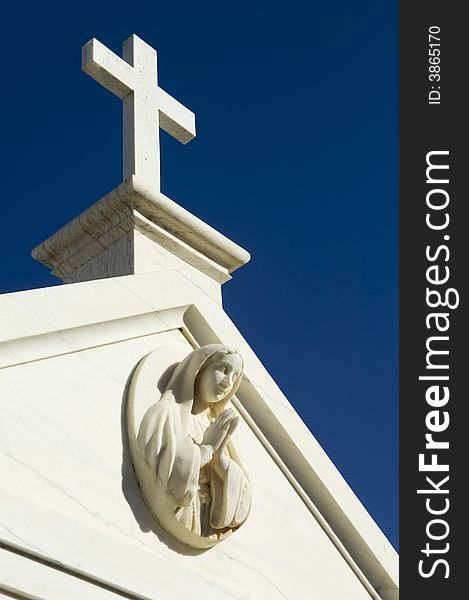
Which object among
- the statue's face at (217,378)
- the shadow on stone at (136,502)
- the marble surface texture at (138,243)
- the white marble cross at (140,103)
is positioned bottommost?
the shadow on stone at (136,502)

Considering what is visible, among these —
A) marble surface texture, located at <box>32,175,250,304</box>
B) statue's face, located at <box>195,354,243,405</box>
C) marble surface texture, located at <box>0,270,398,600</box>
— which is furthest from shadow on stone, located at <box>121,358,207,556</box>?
marble surface texture, located at <box>32,175,250,304</box>

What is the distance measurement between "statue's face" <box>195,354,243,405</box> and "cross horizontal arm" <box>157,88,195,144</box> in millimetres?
2187

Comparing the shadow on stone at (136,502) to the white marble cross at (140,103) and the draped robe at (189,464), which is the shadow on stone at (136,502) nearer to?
the draped robe at (189,464)

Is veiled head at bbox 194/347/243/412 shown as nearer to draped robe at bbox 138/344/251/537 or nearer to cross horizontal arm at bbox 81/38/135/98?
draped robe at bbox 138/344/251/537

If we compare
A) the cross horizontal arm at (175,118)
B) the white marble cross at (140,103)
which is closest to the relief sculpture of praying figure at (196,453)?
the white marble cross at (140,103)

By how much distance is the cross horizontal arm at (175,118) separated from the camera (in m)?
9.88

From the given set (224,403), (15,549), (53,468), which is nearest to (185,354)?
(224,403)

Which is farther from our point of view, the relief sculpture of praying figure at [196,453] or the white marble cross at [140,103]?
the white marble cross at [140,103]

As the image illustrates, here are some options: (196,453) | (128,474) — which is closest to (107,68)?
(196,453)

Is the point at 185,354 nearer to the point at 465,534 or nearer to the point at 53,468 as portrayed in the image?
the point at 53,468

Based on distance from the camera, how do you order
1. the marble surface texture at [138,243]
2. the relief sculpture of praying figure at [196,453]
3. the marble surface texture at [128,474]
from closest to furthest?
1. the marble surface texture at [128,474]
2. the relief sculpture of praying figure at [196,453]
3. the marble surface texture at [138,243]

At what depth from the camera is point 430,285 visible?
991cm

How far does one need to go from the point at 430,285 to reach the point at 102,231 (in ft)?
7.88

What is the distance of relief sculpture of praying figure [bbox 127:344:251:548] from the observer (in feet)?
25.9
